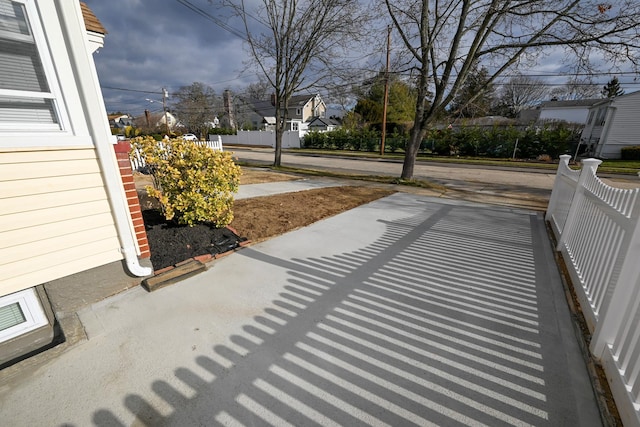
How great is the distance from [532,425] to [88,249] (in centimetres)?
389

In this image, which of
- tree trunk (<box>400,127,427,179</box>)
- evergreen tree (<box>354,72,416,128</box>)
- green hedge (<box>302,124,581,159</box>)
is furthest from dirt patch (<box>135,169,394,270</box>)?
evergreen tree (<box>354,72,416,128</box>)

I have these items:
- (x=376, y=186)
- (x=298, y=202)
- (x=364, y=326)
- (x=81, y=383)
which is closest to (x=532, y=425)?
(x=364, y=326)

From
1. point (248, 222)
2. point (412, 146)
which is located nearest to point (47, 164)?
point (248, 222)

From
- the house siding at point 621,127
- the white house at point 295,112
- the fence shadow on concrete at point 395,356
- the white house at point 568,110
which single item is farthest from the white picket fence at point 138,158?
the white house at point 568,110

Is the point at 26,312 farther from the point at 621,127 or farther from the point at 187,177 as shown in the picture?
the point at 621,127

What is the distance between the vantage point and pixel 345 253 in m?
3.84

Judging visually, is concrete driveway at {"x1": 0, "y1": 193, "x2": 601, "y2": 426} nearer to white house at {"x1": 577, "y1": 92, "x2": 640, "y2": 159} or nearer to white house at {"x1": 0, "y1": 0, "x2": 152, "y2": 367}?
white house at {"x1": 0, "y1": 0, "x2": 152, "y2": 367}

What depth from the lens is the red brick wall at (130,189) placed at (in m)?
2.74

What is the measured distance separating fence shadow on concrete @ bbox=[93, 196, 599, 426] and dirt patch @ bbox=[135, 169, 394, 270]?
1012mm

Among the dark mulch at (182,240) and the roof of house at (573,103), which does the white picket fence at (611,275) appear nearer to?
the dark mulch at (182,240)

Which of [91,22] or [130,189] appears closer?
[91,22]

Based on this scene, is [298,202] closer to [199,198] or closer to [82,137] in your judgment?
[199,198]

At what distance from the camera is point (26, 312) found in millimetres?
2494

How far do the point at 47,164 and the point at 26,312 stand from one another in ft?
4.67
